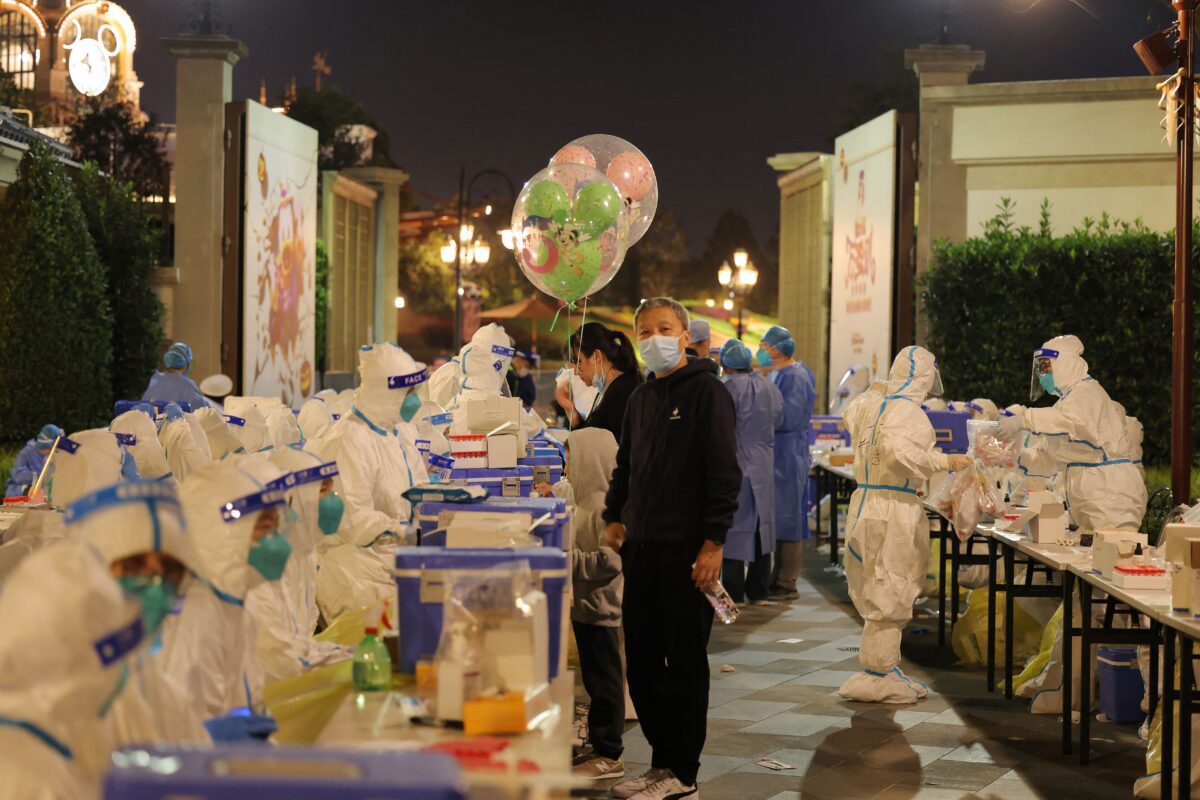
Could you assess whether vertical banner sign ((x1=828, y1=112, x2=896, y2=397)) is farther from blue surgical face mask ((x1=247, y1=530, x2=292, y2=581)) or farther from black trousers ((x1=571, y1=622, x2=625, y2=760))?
blue surgical face mask ((x1=247, y1=530, x2=292, y2=581))

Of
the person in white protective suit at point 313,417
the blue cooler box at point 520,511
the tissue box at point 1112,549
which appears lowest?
the tissue box at point 1112,549

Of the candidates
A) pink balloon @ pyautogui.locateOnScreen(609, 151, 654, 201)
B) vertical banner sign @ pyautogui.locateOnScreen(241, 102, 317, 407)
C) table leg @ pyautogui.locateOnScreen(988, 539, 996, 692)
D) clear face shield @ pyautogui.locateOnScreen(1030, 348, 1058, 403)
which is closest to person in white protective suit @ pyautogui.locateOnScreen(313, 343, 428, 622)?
pink balloon @ pyautogui.locateOnScreen(609, 151, 654, 201)

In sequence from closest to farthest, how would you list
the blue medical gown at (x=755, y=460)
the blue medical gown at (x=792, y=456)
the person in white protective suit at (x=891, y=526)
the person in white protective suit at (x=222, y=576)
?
1. the person in white protective suit at (x=222, y=576)
2. the person in white protective suit at (x=891, y=526)
3. the blue medical gown at (x=755, y=460)
4. the blue medical gown at (x=792, y=456)

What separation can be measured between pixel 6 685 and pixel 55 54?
7270 cm

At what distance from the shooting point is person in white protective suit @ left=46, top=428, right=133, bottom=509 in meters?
6.23

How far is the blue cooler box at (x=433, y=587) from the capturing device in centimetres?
385

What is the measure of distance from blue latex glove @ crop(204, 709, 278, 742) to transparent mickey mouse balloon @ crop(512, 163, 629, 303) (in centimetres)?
476

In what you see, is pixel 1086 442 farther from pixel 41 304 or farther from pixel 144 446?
pixel 41 304

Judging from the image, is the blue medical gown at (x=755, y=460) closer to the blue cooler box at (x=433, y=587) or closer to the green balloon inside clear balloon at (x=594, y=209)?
the green balloon inside clear balloon at (x=594, y=209)

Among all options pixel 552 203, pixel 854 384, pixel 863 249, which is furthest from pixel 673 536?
pixel 863 249

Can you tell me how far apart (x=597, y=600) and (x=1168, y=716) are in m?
2.50

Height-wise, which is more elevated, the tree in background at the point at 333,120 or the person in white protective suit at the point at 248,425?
the tree in background at the point at 333,120

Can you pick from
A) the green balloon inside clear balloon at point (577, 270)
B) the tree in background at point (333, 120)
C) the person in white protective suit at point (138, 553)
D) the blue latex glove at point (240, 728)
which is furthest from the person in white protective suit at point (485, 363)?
the tree in background at point (333, 120)

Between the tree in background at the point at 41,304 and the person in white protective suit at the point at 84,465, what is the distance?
929cm
